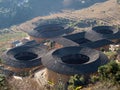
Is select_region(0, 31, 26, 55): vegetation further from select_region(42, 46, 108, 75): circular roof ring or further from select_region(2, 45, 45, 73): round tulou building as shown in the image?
select_region(42, 46, 108, 75): circular roof ring

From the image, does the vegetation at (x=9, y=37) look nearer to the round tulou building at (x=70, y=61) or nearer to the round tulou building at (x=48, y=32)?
the round tulou building at (x=48, y=32)

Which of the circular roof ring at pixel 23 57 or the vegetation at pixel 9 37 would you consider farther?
the vegetation at pixel 9 37

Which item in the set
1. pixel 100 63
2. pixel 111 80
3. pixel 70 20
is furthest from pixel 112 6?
pixel 111 80

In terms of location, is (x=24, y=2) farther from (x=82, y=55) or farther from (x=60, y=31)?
(x=82, y=55)

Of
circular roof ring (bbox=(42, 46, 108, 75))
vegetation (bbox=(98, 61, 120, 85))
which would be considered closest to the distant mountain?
circular roof ring (bbox=(42, 46, 108, 75))

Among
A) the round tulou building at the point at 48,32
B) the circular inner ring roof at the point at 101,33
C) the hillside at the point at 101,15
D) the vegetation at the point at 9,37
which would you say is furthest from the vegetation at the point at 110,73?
the hillside at the point at 101,15

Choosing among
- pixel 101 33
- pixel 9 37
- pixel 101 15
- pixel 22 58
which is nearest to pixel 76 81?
pixel 22 58

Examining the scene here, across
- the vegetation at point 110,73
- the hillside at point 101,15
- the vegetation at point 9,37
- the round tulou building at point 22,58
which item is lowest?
the vegetation at point 9,37
